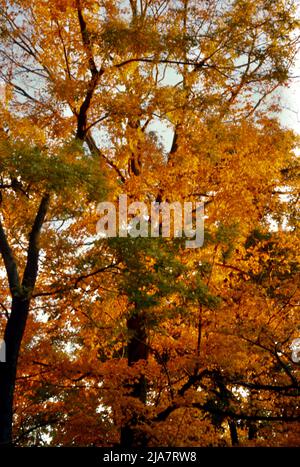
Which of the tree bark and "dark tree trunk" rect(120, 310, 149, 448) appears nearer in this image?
the tree bark

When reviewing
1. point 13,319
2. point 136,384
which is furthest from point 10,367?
point 136,384

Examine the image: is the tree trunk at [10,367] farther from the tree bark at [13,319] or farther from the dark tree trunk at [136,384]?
the dark tree trunk at [136,384]

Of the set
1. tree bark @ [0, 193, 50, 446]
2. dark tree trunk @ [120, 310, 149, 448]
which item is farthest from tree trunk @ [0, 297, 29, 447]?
dark tree trunk @ [120, 310, 149, 448]

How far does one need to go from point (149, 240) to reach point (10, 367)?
3.51 m

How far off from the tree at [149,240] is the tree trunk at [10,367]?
4 centimetres

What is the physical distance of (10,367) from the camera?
10.2m

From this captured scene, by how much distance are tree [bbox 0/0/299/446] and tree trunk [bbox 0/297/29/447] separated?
4cm

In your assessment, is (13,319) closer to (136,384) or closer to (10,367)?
(10,367)

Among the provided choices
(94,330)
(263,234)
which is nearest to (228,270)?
(263,234)

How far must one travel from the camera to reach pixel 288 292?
37.5 feet

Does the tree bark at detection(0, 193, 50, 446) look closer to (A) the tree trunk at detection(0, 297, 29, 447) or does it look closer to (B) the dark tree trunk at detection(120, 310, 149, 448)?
(A) the tree trunk at detection(0, 297, 29, 447)

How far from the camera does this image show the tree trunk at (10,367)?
9.72 m

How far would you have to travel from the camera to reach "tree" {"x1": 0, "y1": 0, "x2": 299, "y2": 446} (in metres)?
10.0
